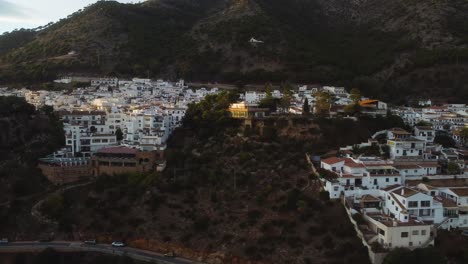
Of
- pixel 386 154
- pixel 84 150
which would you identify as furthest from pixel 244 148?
pixel 84 150

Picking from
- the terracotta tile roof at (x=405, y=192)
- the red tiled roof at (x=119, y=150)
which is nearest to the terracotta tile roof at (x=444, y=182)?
the terracotta tile roof at (x=405, y=192)

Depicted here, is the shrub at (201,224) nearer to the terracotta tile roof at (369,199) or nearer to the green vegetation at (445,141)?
the terracotta tile roof at (369,199)

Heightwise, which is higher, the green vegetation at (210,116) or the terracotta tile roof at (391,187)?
the green vegetation at (210,116)

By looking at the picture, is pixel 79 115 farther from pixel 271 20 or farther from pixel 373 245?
pixel 271 20

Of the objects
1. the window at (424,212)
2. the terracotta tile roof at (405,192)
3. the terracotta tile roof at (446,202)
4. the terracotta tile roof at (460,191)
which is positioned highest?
the terracotta tile roof at (405,192)

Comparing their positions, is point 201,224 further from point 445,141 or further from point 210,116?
point 445,141

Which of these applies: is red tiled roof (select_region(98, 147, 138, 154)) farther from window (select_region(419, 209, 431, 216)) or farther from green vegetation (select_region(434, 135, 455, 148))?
green vegetation (select_region(434, 135, 455, 148))
